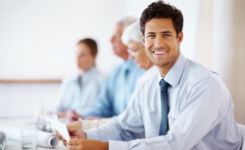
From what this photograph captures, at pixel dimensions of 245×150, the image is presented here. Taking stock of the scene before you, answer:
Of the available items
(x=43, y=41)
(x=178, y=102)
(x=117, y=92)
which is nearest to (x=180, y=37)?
(x=178, y=102)

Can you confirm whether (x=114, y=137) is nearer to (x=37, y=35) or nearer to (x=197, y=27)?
(x=197, y=27)

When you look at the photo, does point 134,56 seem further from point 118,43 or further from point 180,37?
point 118,43

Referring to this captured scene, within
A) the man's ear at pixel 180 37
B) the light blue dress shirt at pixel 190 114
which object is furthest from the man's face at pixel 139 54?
the man's ear at pixel 180 37

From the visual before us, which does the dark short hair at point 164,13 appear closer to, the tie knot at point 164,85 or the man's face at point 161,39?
the man's face at point 161,39

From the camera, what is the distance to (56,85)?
2344 mm

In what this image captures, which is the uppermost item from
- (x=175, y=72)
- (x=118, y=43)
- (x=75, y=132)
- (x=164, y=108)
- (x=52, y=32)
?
(x=52, y=32)

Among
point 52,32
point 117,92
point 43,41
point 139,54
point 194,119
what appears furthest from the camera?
point 52,32

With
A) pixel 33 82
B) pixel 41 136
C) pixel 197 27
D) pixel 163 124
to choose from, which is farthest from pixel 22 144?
pixel 33 82

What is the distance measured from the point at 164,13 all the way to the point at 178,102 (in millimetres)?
247

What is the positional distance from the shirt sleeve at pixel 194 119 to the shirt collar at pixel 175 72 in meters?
0.08

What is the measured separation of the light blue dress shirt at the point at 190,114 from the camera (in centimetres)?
77

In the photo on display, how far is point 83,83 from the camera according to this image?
1979mm

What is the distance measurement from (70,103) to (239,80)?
3.97 feet

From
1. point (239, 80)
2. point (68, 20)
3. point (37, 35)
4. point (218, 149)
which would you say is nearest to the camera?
point (218, 149)
